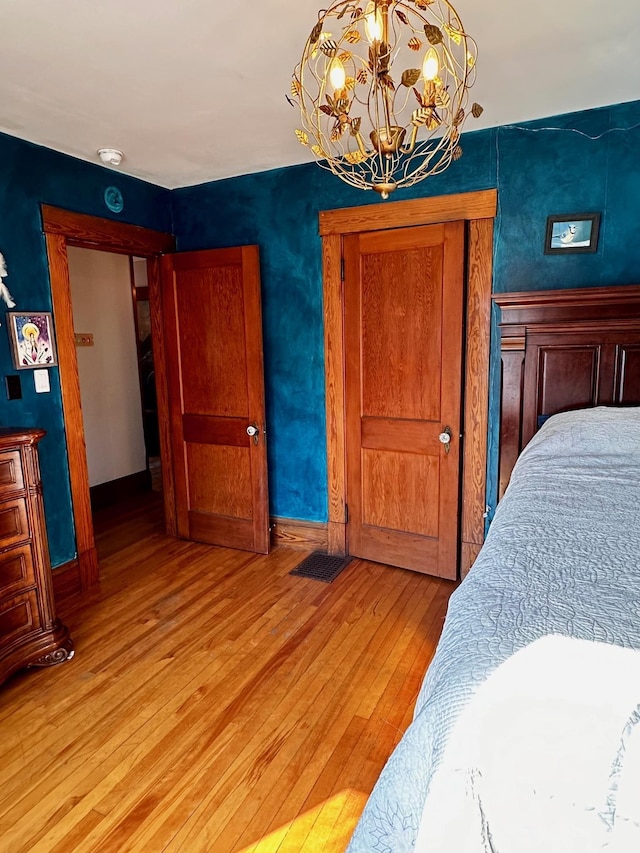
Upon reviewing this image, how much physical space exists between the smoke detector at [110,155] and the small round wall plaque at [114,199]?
21cm

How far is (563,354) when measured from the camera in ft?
8.04

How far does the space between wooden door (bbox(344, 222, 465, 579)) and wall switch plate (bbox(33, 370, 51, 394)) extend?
173cm

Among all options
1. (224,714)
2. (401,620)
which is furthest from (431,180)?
(224,714)

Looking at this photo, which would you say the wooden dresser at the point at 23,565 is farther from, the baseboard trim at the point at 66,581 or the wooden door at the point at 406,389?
the wooden door at the point at 406,389

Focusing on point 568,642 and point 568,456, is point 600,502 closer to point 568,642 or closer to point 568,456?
point 568,456

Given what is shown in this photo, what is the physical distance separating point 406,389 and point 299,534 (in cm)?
132

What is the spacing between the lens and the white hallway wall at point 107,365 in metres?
4.34

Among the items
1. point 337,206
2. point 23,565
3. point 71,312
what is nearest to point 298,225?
point 337,206

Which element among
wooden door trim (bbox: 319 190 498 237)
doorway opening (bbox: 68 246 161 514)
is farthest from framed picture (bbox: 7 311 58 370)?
wooden door trim (bbox: 319 190 498 237)

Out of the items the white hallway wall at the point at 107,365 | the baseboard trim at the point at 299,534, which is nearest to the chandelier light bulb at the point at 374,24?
the baseboard trim at the point at 299,534

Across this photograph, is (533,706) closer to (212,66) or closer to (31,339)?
(212,66)

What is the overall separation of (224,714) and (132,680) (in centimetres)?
50

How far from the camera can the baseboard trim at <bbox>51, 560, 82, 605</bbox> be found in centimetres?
287

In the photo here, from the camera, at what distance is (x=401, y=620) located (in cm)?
266
